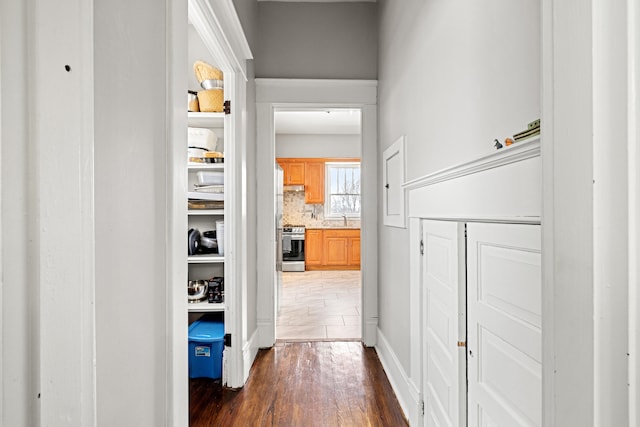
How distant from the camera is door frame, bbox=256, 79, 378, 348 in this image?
3152mm

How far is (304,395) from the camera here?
2.29 m

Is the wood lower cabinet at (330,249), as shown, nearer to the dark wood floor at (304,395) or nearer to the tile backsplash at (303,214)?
the tile backsplash at (303,214)

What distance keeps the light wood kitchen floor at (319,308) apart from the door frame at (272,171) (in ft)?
1.27

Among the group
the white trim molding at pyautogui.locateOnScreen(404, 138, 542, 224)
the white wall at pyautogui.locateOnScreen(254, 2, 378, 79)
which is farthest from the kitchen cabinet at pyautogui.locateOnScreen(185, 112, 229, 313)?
the white trim molding at pyautogui.locateOnScreen(404, 138, 542, 224)

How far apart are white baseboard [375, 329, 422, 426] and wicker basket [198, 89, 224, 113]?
2.16 metres

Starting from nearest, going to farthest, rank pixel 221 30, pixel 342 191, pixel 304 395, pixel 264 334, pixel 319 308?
pixel 221 30 < pixel 304 395 < pixel 264 334 < pixel 319 308 < pixel 342 191

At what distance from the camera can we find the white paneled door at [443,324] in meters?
1.30

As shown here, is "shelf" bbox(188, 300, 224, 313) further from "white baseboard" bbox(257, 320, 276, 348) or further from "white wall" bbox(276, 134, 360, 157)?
"white wall" bbox(276, 134, 360, 157)

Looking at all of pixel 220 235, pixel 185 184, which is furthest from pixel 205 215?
pixel 185 184

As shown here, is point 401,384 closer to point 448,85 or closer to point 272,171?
point 448,85

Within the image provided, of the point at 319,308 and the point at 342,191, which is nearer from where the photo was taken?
the point at 319,308

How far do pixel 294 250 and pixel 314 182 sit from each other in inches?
58.7

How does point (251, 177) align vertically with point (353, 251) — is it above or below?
above

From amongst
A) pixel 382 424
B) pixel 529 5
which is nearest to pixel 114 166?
pixel 529 5
